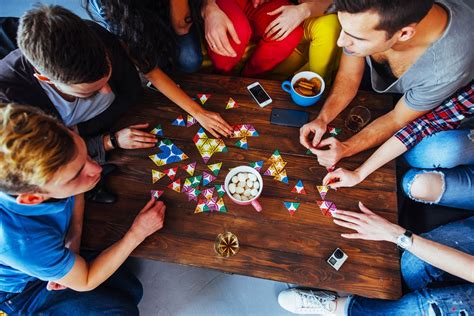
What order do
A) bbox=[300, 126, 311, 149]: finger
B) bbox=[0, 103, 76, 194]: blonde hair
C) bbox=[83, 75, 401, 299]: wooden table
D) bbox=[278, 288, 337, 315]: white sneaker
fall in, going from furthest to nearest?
bbox=[278, 288, 337, 315]: white sneaker < bbox=[300, 126, 311, 149]: finger < bbox=[83, 75, 401, 299]: wooden table < bbox=[0, 103, 76, 194]: blonde hair

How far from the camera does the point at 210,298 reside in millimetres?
2078

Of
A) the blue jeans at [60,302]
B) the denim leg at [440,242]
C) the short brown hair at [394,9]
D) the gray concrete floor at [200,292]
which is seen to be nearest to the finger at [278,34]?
the short brown hair at [394,9]

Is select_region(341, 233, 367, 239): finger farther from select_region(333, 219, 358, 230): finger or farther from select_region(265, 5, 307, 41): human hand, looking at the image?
select_region(265, 5, 307, 41): human hand

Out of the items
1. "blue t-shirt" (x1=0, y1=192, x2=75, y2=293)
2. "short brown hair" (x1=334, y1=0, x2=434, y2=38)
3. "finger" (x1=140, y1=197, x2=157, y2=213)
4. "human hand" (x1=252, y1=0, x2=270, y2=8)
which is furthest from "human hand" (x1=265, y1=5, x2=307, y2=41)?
"blue t-shirt" (x1=0, y1=192, x2=75, y2=293)

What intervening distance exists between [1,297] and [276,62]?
1.92 meters

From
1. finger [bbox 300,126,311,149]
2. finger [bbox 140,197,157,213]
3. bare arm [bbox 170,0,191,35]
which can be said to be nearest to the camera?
finger [bbox 140,197,157,213]

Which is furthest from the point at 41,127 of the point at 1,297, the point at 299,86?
the point at 299,86

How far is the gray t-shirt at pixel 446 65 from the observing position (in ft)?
4.60

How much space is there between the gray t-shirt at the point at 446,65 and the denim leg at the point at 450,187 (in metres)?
0.42

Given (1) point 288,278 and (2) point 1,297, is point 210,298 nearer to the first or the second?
(1) point 288,278

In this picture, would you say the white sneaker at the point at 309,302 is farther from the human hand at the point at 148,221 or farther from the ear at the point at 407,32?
the ear at the point at 407,32

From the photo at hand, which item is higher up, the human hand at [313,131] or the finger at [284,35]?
the finger at [284,35]

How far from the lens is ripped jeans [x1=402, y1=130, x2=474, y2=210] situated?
5.77ft

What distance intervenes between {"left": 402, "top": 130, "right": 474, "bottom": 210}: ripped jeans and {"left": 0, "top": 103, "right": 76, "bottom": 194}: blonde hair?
1.70 m
